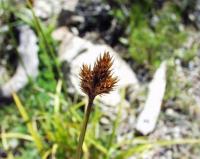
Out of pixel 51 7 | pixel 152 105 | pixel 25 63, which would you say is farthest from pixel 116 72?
pixel 51 7

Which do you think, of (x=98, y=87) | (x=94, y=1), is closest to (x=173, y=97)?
(x=94, y=1)

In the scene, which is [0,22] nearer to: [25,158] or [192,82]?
[25,158]

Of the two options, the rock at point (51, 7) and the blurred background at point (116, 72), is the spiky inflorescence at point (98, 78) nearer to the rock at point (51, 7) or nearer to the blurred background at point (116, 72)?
the blurred background at point (116, 72)

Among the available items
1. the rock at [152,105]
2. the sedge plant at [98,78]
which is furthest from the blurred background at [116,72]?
the sedge plant at [98,78]

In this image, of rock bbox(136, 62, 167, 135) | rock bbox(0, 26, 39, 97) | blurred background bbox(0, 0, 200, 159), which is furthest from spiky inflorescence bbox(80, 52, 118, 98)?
rock bbox(0, 26, 39, 97)

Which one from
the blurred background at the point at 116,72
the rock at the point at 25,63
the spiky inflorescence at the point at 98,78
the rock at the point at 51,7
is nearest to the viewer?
the spiky inflorescence at the point at 98,78

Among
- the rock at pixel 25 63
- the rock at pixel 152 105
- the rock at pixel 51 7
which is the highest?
the rock at pixel 51 7
